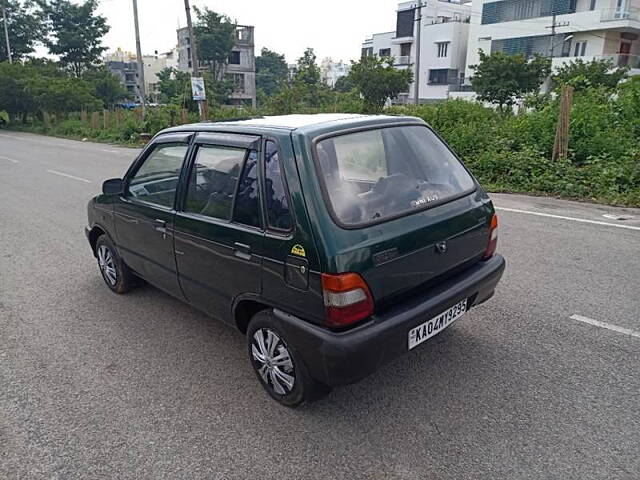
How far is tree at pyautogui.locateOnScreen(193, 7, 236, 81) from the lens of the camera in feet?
165

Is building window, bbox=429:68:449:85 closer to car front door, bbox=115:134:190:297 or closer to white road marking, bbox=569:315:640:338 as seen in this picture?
white road marking, bbox=569:315:640:338

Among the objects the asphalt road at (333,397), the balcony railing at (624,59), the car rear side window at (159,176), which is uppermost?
the balcony railing at (624,59)

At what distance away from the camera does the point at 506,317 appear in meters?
3.86

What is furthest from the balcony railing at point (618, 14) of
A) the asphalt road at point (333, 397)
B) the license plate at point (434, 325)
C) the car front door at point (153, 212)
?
the car front door at point (153, 212)

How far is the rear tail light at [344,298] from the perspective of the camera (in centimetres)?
240

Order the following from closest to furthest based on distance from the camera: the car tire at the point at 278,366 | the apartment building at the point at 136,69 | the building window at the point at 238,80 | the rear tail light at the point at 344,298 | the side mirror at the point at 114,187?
the rear tail light at the point at 344,298, the car tire at the point at 278,366, the side mirror at the point at 114,187, the building window at the point at 238,80, the apartment building at the point at 136,69

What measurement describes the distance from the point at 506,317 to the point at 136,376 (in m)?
2.89

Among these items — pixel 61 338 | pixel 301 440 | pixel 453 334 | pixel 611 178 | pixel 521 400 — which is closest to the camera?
pixel 301 440

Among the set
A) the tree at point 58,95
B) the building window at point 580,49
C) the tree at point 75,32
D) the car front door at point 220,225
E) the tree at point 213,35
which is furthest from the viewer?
the tree at point 213,35

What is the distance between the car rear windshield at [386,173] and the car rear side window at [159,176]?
128cm

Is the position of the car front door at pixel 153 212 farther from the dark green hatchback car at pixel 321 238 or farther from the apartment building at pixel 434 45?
the apartment building at pixel 434 45

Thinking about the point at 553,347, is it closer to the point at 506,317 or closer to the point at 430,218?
the point at 506,317

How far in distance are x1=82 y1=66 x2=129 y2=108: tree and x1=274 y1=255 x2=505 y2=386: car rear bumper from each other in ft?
163

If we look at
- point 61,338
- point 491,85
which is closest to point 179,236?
point 61,338
